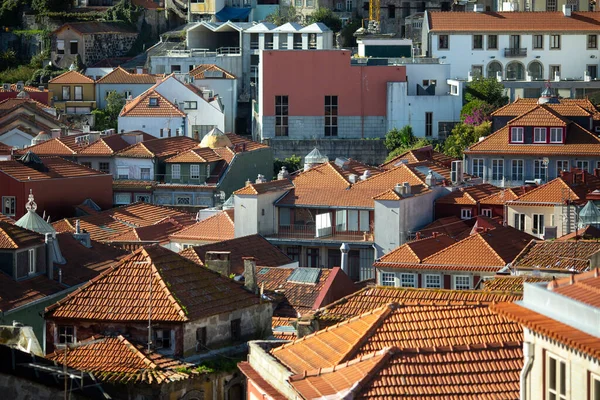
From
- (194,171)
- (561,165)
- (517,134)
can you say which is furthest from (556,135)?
(194,171)

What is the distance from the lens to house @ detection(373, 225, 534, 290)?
50.8m

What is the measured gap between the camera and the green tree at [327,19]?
108606mm

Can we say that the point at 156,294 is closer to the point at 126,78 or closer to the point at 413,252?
the point at 413,252

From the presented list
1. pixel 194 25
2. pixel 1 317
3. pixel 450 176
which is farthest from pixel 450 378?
Result: pixel 194 25

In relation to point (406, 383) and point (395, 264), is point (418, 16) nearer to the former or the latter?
point (395, 264)

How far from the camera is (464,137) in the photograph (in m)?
81.9

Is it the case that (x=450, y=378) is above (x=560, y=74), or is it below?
below

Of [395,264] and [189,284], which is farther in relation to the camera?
[395,264]

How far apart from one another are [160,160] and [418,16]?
37.6 meters

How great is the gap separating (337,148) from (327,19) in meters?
23.4

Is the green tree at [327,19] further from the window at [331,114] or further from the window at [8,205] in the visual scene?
the window at [8,205]

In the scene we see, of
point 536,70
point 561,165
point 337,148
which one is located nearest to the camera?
point 561,165

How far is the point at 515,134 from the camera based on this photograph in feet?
241

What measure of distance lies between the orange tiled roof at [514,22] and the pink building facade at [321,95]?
8.67 m
